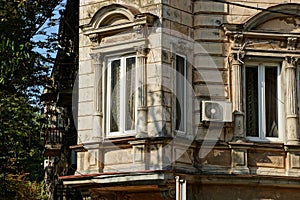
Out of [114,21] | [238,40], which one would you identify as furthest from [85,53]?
[238,40]

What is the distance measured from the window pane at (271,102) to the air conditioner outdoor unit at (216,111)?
1208mm

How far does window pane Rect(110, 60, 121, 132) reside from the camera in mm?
16906

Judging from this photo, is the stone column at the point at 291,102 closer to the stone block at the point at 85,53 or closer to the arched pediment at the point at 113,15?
the arched pediment at the point at 113,15

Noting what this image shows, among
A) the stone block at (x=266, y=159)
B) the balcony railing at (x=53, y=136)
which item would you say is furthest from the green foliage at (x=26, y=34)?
the stone block at (x=266, y=159)

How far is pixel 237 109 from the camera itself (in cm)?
1673

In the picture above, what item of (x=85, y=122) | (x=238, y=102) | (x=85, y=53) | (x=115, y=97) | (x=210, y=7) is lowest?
(x=85, y=122)

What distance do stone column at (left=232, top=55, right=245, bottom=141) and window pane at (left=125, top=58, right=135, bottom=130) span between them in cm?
240

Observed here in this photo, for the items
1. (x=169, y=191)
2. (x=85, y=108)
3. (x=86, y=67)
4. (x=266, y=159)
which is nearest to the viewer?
(x=169, y=191)

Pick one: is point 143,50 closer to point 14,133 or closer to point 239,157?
point 239,157

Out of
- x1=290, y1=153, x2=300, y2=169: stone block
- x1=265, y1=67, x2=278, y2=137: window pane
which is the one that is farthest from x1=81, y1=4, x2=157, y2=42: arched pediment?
x1=290, y1=153, x2=300, y2=169: stone block

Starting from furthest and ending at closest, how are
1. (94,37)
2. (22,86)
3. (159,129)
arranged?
(22,86)
(94,37)
(159,129)

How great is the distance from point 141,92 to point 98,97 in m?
1.33

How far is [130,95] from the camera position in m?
16.7

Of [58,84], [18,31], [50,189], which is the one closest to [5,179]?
[50,189]
